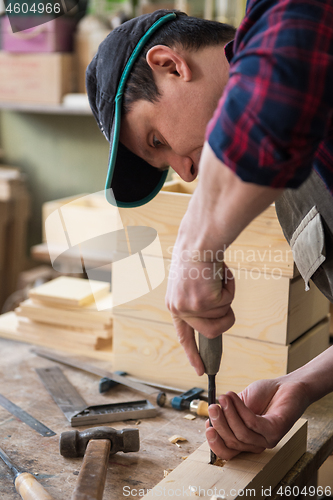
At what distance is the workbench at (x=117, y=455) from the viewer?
92 centimetres

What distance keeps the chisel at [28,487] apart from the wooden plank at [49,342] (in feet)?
2.03

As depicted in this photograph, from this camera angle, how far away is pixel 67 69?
2.80 meters

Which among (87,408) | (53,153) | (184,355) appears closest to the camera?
(87,408)

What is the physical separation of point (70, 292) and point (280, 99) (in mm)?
1217

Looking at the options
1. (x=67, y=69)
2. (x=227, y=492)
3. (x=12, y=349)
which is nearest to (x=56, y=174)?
(x=67, y=69)

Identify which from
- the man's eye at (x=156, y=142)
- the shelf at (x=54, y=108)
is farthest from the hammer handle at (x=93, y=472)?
the shelf at (x=54, y=108)

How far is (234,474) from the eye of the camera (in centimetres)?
87

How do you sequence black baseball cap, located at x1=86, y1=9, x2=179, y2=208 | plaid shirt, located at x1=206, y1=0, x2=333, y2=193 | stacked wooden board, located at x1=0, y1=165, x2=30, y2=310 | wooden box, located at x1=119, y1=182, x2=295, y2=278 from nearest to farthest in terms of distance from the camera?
plaid shirt, located at x1=206, y1=0, x2=333, y2=193 < black baseball cap, located at x1=86, y1=9, x2=179, y2=208 < wooden box, located at x1=119, y1=182, x2=295, y2=278 < stacked wooden board, located at x1=0, y1=165, x2=30, y2=310

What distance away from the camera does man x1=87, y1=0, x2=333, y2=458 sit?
21.3 inches

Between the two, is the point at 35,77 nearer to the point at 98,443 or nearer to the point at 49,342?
the point at 49,342

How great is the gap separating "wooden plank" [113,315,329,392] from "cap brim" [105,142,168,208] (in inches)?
14.8

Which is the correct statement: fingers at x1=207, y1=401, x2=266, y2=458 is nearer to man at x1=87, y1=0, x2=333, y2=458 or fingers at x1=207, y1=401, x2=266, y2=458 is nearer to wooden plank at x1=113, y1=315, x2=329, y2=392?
man at x1=87, y1=0, x2=333, y2=458
